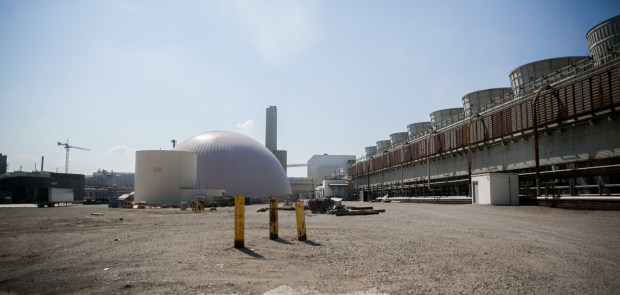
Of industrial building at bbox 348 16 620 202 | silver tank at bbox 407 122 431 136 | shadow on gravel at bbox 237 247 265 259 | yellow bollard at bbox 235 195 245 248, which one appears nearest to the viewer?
shadow on gravel at bbox 237 247 265 259

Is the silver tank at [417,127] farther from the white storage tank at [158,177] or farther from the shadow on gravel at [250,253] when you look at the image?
the shadow on gravel at [250,253]

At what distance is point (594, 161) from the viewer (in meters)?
23.0

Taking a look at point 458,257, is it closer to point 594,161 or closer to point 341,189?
point 594,161

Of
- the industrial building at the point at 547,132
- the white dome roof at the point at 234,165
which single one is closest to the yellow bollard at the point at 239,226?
the industrial building at the point at 547,132

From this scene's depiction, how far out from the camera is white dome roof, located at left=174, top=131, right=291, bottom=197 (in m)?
68.4

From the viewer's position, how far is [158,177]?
4906cm

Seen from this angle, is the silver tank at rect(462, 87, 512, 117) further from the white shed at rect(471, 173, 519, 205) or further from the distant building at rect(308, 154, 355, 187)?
the distant building at rect(308, 154, 355, 187)

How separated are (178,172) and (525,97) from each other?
4133 cm

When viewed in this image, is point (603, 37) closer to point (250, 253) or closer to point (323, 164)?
point (250, 253)

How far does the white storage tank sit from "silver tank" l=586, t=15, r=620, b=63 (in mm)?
46322

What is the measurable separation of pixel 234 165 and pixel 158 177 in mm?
22077

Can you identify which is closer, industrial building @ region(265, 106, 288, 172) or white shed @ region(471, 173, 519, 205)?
white shed @ region(471, 173, 519, 205)

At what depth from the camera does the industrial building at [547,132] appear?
71.7 feet

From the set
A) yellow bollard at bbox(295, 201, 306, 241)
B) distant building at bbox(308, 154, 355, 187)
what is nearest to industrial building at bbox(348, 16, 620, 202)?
yellow bollard at bbox(295, 201, 306, 241)
